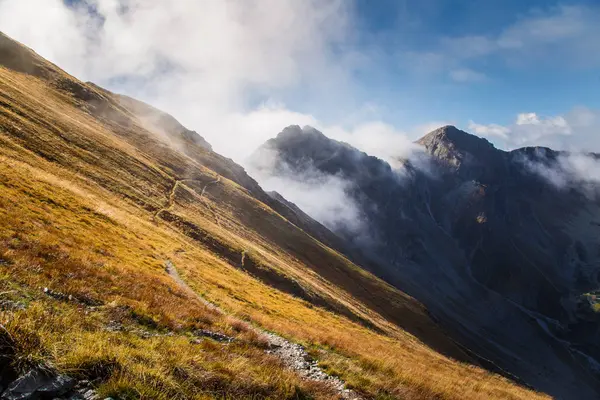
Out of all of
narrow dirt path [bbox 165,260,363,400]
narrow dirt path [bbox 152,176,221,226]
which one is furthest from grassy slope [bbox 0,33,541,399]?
narrow dirt path [bbox 152,176,221,226]

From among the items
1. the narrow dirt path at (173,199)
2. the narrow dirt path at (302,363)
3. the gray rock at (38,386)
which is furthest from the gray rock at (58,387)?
the narrow dirt path at (173,199)

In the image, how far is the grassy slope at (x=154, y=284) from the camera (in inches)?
344

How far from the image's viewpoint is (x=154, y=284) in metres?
22.2

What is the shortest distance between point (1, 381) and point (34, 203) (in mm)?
35288

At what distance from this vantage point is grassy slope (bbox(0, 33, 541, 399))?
8750 millimetres

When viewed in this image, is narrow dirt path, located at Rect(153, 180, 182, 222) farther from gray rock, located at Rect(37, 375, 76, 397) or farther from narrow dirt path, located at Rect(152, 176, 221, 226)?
gray rock, located at Rect(37, 375, 76, 397)

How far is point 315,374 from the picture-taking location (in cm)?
1408

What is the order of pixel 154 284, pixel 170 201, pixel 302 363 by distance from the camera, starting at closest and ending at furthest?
pixel 302 363
pixel 154 284
pixel 170 201

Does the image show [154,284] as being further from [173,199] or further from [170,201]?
[173,199]

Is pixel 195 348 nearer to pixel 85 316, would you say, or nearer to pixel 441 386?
pixel 85 316

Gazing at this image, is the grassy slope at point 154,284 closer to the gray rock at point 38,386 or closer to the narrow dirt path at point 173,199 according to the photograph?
the gray rock at point 38,386

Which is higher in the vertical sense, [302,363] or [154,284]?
[302,363]

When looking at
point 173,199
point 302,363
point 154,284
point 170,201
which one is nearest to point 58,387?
point 302,363

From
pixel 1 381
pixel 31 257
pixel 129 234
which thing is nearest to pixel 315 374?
pixel 1 381
